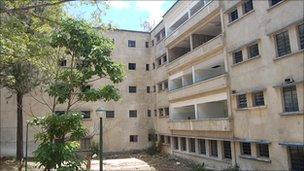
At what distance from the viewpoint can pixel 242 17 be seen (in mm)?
21047

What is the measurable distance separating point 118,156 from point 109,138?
2530mm

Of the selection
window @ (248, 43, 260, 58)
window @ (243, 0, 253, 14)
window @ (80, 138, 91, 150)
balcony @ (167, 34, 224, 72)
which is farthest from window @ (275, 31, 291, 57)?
window @ (80, 138, 91, 150)

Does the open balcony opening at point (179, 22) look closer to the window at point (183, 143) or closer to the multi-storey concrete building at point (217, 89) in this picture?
the multi-storey concrete building at point (217, 89)

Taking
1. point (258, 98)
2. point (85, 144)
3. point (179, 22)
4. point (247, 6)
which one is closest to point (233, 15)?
point (247, 6)

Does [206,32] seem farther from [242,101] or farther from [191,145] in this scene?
[191,145]

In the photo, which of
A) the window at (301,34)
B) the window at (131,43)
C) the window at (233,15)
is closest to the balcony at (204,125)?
the window at (233,15)

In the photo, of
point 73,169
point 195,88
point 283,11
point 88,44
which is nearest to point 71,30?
point 88,44

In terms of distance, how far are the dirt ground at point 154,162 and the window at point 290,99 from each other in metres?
11.1

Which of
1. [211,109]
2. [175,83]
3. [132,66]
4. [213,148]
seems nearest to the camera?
[213,148]

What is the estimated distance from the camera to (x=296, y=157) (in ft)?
56.3

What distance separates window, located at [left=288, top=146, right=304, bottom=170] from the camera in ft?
55.3

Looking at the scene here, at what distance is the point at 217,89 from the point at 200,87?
244 centimetres

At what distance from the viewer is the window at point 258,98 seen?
1960 cm

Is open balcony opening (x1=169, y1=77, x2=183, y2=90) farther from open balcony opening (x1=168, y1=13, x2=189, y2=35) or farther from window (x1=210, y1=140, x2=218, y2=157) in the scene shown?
window (x1=210, y1=140, x2=218, y2=157)
